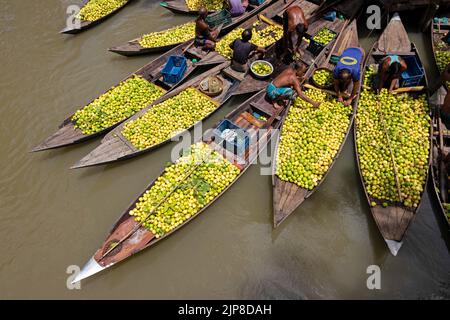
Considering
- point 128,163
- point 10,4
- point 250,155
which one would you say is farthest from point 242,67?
point 10,4

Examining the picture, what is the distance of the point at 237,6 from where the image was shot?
11.2m

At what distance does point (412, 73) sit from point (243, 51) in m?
5.27

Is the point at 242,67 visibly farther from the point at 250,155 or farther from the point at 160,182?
the point at 160,182

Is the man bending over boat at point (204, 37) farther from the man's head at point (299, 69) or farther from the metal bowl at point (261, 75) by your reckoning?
the man's head at point (299, 69)

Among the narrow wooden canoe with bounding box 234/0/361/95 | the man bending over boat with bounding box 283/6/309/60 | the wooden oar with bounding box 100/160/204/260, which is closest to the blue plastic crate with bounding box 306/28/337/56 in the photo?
the narrow wooden canoe with bounding box 234/0/361/95

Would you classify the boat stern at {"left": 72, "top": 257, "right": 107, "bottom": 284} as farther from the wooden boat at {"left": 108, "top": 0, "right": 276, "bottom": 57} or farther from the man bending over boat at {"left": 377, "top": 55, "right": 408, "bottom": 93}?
the man bending over boat at {"left": 377, "top": 55, "right": 408, "bottom": 93}

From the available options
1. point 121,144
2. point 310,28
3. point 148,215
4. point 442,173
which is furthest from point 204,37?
point 442,173

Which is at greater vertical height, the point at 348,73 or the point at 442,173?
the point at 348,73

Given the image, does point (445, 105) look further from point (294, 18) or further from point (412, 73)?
point (294, 18)

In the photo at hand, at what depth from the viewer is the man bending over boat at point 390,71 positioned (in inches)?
316

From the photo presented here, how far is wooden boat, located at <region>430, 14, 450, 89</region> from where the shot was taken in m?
10.2

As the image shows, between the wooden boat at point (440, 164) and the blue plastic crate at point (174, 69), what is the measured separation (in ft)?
24.4

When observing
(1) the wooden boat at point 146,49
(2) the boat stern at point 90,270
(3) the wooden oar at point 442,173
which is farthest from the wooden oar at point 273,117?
(2) the boat stern at point 90,270
